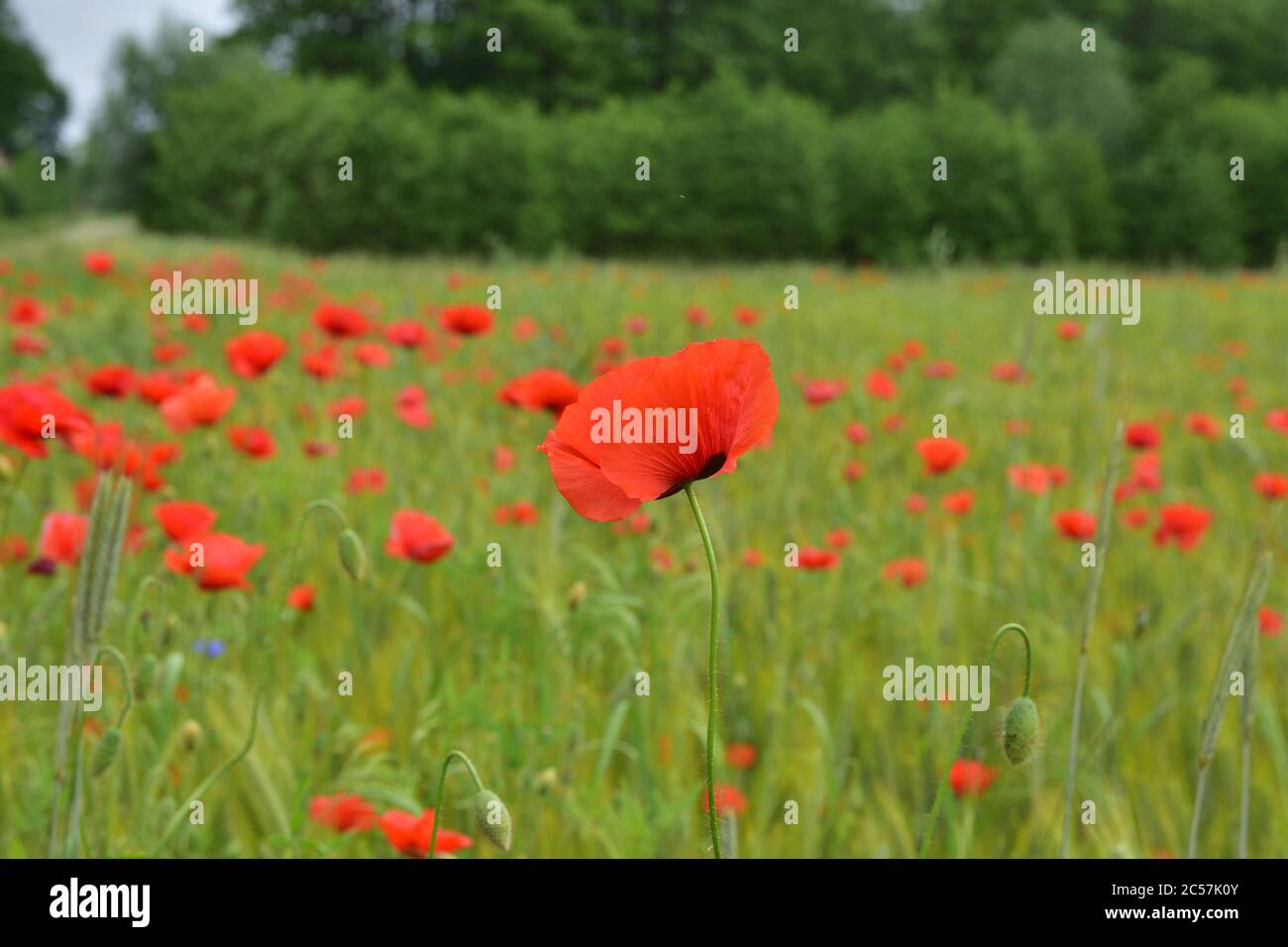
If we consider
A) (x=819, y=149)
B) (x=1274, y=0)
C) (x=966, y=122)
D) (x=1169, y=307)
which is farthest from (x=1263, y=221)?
(x=1169, y=307)

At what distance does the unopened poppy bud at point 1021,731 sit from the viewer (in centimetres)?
53

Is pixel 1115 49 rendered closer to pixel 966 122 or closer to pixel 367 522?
pixel 966 122

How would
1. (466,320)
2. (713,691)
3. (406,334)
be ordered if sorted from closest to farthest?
(713,691) → (466,320) → (406,334)

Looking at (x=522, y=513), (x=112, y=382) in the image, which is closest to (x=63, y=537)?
(x=112, y=382)

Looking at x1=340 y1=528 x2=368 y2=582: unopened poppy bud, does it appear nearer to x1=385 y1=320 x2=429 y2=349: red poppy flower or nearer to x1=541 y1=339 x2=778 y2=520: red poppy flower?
x1=541 y1=339 x2=778 y2=520: red poppy flower

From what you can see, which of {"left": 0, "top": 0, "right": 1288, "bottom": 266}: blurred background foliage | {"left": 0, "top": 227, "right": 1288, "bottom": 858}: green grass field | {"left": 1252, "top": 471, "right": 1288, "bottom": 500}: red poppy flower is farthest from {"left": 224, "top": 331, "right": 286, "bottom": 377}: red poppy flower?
{"left": 0, "top": 0, "right": 1288, "bottom": 266}: blurred background foliage

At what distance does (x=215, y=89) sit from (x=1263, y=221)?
19.4 meters

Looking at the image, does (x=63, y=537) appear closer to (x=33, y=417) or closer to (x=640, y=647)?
(x=33, y=417)

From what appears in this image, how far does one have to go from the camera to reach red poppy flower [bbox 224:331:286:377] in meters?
1.66

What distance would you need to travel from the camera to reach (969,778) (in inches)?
45.8

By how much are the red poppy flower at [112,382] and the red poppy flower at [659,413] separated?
1467 millimetres

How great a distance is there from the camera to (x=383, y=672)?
150 centimetres

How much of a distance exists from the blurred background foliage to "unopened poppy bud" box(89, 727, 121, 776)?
34.6 ft

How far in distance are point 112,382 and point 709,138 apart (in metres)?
14.2
